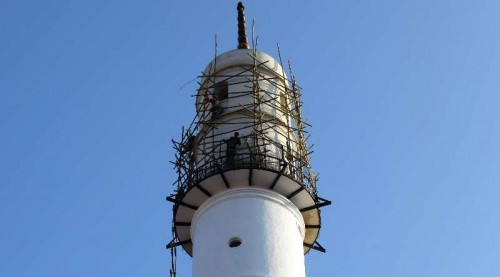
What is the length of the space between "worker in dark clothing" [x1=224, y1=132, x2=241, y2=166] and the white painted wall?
140 centimetres

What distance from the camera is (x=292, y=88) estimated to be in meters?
38.0

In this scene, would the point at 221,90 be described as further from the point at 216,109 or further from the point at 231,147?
the point at 231,147

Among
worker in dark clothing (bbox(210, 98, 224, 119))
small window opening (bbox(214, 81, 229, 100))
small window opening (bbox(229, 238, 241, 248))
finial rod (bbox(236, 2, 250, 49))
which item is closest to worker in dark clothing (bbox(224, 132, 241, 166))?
worker in dark clothing (bbox(210, 98, 224, 119))

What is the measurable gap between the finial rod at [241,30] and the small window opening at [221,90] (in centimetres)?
297

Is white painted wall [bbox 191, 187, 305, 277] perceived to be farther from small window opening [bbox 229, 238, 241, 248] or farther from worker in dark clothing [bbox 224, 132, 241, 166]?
worker in dark clothing [bbox 224, 132, 241, 166]

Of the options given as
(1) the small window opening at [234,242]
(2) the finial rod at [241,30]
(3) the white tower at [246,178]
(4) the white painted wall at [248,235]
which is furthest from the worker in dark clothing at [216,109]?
(1) the small window opening at [234,242]

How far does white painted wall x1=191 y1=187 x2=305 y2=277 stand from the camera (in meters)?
29.1

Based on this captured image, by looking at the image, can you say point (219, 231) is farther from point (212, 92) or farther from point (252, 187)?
point (212, 92)

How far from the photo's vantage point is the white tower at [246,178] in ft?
97.5

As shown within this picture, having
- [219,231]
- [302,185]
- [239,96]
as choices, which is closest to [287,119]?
[239,96]

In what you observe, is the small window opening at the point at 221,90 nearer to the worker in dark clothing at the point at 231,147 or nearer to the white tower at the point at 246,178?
the white tower at the point at 246,178

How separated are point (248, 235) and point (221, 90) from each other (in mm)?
9012

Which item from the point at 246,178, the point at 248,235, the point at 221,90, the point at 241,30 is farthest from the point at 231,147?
the point at 241,30

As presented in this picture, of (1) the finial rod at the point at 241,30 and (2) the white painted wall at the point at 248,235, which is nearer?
(2) the white painted wall at the point at 248,235
